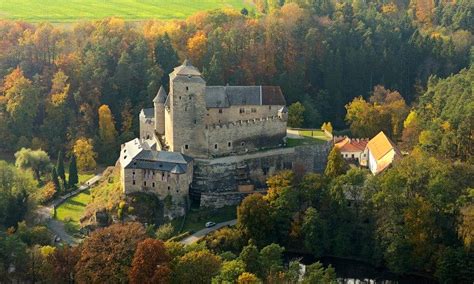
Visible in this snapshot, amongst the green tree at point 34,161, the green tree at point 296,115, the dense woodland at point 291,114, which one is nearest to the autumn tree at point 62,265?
the dense woodland at point 291,114

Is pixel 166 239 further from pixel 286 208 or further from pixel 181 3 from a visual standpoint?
pixel 181 3

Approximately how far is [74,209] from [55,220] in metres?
2.61

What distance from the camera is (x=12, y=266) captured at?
50.5 m

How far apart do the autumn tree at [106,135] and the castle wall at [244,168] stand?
19.1 meters

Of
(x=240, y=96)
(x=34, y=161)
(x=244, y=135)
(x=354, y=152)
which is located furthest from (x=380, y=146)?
(x=34, y=161)

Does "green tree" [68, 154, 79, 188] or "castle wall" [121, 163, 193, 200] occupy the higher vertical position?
"castle wall" [121, 163, 193, 200]

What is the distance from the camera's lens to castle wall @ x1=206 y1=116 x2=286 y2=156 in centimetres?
6625

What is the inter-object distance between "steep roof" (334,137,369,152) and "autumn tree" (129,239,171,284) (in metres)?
27.7

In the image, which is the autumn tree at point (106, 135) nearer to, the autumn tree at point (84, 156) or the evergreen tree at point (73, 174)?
the autumn tree at point (84, 156)

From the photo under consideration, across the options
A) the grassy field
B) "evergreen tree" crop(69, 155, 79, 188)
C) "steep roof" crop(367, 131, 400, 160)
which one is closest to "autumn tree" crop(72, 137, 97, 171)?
"evergreen tree" crop(69, 155, 79, 188)

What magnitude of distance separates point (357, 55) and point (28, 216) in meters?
49.4

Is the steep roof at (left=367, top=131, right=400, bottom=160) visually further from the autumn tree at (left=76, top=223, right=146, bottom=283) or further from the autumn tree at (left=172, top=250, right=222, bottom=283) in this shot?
the autumn tree at (left=76, top=223, right=146, bottom=283)

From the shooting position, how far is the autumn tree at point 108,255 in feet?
160

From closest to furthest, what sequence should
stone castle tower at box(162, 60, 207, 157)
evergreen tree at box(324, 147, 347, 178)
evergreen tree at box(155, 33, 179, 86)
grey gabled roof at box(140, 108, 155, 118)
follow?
evergreen tree at box(324, 147, 347, 178)
stone castle tower at box(162, 60, 207, 157)
grey gabled roof at box(140, 108, 155, 118)
evergreen tree at box(155, 33, 179, 86)
